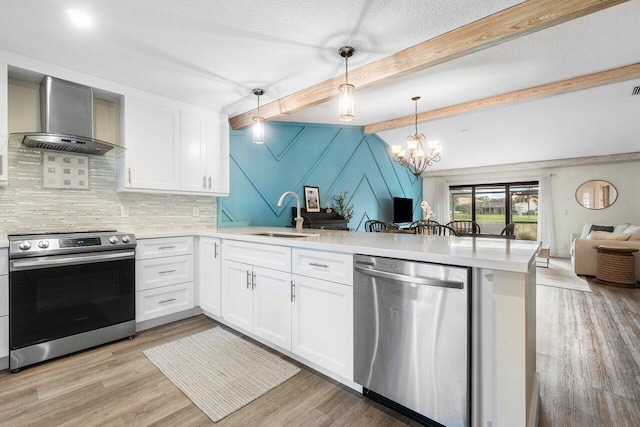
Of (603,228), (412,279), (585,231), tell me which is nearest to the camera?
(412,279)

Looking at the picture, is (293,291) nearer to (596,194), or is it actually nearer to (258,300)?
(258,300)

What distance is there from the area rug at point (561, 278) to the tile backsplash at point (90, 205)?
516 cm

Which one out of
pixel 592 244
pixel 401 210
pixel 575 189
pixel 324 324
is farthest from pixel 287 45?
pixel 575 189

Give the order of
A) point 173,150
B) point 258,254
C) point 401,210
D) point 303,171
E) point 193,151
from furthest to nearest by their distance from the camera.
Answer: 1. point 401,210
2. point 303,171
3. point 193,151
4. point 173,150
5. point 258,254

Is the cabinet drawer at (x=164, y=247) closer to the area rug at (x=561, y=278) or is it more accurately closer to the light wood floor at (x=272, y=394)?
the light wood floor at (x=272, y=394)

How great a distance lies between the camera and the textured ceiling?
6.11 ft

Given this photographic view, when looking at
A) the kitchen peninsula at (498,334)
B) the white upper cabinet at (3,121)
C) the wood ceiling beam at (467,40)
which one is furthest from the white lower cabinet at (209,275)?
the kitchen peninsula at (498,334)

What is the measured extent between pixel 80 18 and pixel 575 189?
30.7ft

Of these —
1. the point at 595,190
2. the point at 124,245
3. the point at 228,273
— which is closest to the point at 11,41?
the point at 124,245

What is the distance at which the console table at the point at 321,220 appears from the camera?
4.25 metres

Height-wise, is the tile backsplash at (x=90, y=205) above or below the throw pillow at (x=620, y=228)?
above

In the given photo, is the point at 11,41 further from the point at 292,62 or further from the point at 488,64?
the point at 488,64

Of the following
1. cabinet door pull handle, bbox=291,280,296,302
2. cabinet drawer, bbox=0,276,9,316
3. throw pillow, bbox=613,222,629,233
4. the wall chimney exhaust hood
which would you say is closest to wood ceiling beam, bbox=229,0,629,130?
cabinet door pull handle, bbox=291,280,296,302

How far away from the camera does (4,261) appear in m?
2.04
